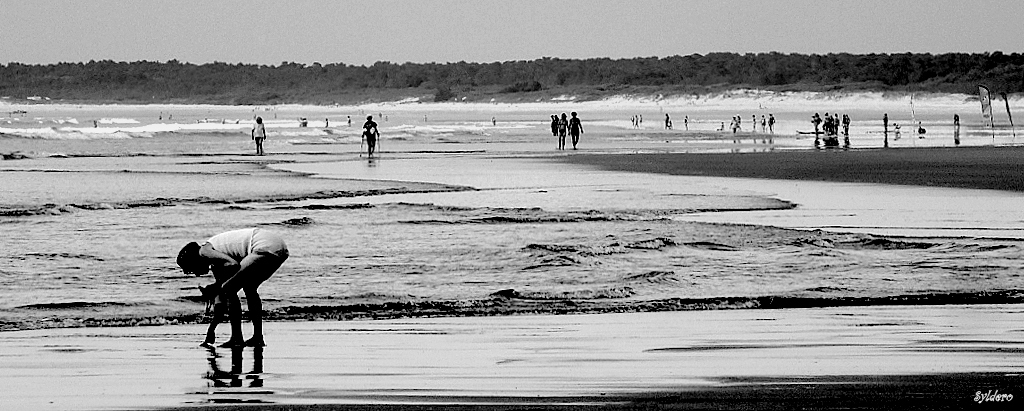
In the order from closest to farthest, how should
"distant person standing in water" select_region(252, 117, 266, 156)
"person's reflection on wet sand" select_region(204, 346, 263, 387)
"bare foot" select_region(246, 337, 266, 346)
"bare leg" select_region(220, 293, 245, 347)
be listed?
"person's reflection on wet sand" select_region(204, 346, 263, 387)
"bare leg" select_region(220, 293, 245, 347)
"bare foot" select_region(246, 337, 266, 346)
"distant person standing in water" select_region(252, 117, 266, 156)

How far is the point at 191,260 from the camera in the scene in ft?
29.9

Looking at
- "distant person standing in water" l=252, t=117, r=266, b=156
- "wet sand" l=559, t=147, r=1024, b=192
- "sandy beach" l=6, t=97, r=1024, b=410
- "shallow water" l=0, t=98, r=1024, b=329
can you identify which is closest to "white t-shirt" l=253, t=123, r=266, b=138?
"distant person standing in water" l=252, t=117, r=266, b=156

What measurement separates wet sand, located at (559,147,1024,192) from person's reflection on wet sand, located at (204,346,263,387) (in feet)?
65.5

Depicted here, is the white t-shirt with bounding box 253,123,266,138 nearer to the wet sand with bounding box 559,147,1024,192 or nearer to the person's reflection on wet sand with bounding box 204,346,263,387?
the wet sand with bounding box 559,147,1024,192

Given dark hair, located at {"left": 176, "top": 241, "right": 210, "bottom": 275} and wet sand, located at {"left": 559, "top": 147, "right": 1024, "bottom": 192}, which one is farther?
wet sand, located at {"left": 559, "top": 147, "right": 1024, "bottom": 192}

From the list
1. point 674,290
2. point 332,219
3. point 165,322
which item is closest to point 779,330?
point 674,290

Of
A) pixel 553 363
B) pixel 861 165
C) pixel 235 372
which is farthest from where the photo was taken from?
pixel 861 165

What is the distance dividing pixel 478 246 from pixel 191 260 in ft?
26.6

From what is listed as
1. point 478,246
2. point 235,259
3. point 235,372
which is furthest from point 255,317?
point 478,246

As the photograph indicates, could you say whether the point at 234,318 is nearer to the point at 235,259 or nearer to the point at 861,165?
the point at 235,259

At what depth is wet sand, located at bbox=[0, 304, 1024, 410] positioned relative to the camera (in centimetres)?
790

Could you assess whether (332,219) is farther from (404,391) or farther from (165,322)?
(404,391)

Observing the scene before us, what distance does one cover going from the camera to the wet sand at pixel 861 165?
30531 millimetres

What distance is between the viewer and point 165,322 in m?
11.5
